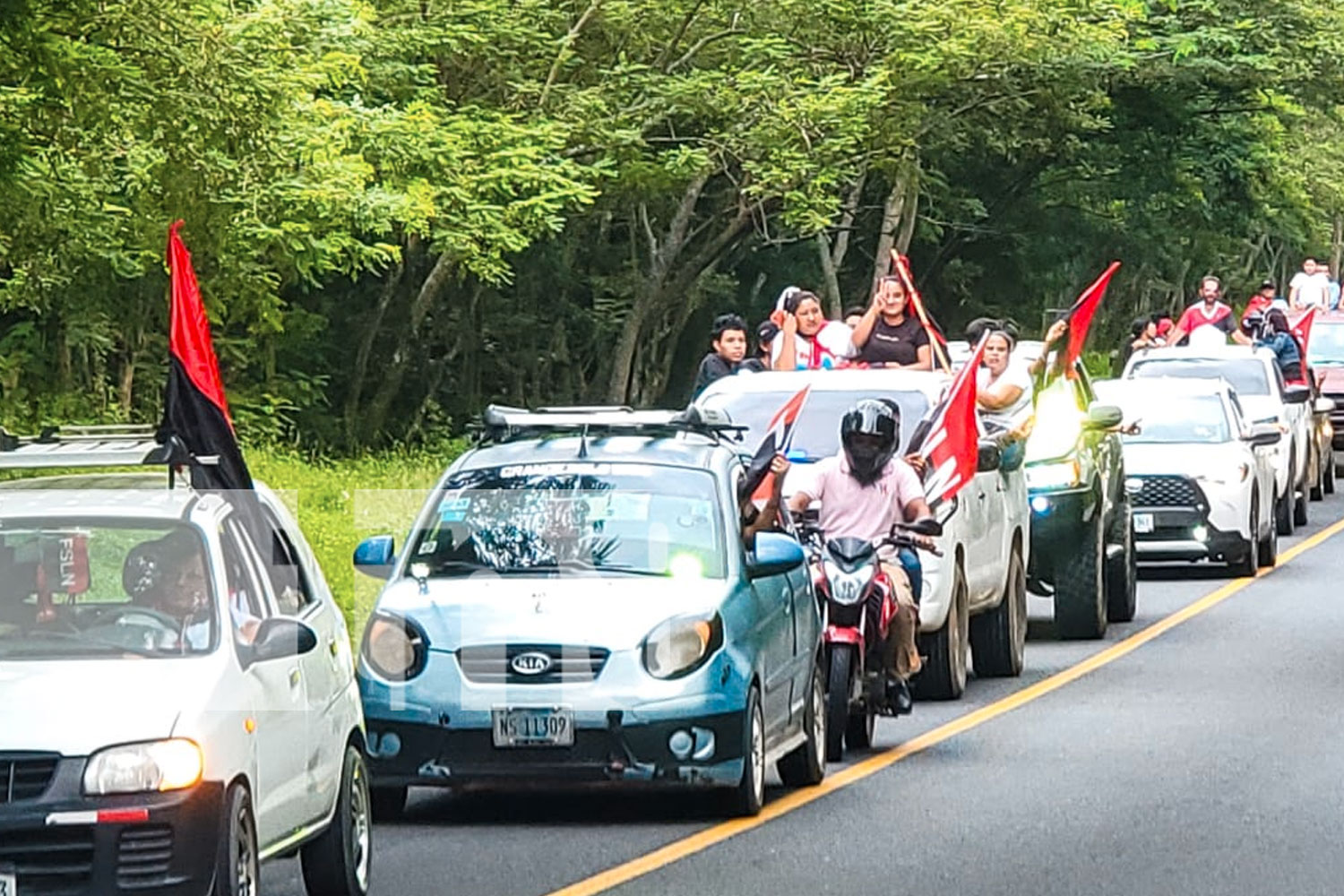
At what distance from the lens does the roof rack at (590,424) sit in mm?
14570

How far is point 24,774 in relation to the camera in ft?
29.6

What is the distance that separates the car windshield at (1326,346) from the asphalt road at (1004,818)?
2569cm

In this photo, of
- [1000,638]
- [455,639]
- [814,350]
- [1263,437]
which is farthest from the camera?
[1263,437]

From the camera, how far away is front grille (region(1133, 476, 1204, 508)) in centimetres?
2691

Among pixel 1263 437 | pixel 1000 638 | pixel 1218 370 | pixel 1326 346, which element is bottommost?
pixel 1000 638

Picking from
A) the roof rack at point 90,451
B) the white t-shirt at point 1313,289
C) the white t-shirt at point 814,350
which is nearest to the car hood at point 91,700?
the roof rack at point 90,451

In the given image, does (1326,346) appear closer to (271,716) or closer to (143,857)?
(271,716)

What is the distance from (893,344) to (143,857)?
13673 millimetres

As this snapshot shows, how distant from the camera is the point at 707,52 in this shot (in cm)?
3766

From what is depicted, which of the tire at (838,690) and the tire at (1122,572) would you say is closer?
the tire at (838,690)

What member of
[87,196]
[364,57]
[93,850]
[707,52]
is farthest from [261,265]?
[93,850]

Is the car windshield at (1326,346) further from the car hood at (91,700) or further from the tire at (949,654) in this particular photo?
the car hood at (91,700)

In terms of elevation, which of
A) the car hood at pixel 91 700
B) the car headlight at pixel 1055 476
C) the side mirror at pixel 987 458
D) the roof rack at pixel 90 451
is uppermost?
the roof rack at pixel 90 451

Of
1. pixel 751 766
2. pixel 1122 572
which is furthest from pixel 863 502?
pixel 1122 572
